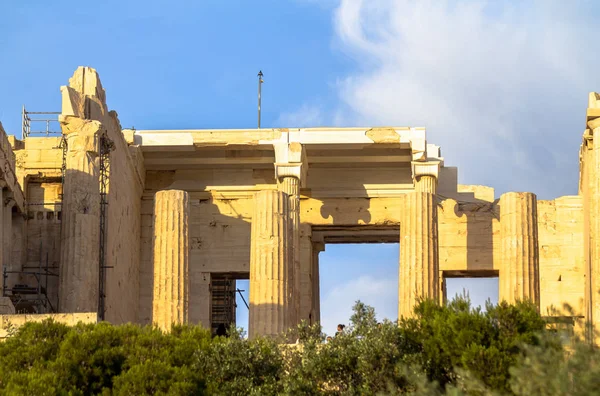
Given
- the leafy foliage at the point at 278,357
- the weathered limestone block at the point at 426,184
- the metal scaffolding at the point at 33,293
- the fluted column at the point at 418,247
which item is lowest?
the leafy foliage at the point at 278,357

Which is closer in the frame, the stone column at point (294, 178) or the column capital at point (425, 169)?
the stone column at point (294, 178)

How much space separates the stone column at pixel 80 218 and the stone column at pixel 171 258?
182 centimetres

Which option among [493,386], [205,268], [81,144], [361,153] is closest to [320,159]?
[361,153]

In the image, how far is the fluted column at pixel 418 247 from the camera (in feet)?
138

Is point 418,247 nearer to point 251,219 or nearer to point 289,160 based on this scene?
point 289,160

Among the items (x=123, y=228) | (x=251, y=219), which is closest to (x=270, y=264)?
(x=251, y=219)

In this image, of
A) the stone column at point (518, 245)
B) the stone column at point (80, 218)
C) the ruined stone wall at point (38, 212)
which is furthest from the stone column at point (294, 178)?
the ruined stone wall at point (38, 212)

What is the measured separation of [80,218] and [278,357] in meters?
7.85

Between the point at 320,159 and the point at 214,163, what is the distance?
2.84m

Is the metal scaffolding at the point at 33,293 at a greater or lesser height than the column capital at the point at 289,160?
lesser

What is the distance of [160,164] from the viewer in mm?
46500

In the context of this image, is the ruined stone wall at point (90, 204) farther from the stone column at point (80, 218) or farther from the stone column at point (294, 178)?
the stone column at point (294, 178)

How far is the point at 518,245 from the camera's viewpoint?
140 ft

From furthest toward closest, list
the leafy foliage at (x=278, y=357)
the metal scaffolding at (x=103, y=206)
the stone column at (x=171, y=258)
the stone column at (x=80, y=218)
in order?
the stone column at (x=171, y=258) → the metal scaffolding at (x=103, y=206) → the stone column at (x=80, y=218) → the leafy foliage at (x=278, y=357)
